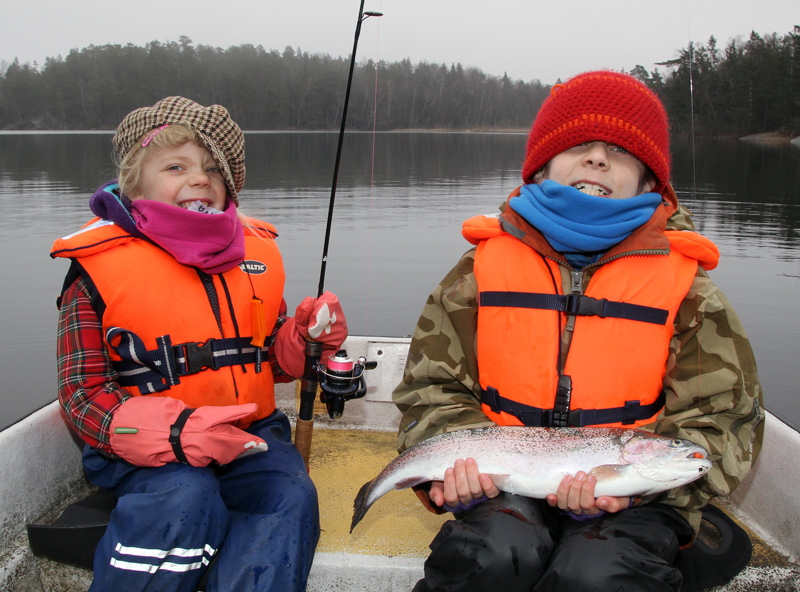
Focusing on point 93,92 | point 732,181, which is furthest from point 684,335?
point 93,92

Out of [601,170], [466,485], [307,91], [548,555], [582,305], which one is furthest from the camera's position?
[307,91]

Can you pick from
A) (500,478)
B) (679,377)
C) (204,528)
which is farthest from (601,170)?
(204,528)

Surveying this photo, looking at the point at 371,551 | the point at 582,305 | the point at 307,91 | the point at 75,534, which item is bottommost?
the point at 371,551

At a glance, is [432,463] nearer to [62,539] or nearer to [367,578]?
[367,578]

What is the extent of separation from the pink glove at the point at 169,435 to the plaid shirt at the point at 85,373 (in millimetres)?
71

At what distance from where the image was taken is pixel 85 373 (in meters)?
2.39

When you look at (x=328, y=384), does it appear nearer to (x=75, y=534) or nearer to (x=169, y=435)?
(x=169, y=435)

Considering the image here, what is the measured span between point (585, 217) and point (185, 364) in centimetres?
156

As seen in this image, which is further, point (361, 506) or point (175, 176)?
point (175, 176)

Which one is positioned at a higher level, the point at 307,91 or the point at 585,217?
the point at 307,91

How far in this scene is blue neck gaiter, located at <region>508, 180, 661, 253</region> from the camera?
2289 millimetres

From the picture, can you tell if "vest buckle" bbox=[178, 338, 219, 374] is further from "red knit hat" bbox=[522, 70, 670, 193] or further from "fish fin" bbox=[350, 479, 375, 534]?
"red knit hat" bbox=[522, 70, 670, 193]

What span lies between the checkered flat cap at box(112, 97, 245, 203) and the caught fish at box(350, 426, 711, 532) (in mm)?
1469

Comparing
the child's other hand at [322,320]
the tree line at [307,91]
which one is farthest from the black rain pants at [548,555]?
the tree line at [307,91]
